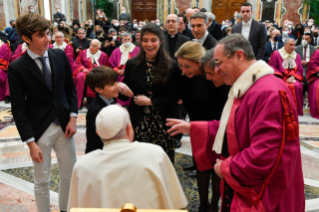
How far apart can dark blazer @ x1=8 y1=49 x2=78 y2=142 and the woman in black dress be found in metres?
0.55

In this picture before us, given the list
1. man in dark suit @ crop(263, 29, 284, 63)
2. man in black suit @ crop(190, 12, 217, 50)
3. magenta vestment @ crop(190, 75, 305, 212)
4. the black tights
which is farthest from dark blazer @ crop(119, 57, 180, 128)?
man in dark suit @ crop(263, 29, 284, 63)

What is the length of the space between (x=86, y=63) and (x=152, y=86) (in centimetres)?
486

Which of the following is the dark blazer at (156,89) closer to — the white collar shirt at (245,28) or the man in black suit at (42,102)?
the man in black suit at (42,102)

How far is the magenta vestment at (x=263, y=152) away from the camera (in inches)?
62.2

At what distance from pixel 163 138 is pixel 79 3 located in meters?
15.1

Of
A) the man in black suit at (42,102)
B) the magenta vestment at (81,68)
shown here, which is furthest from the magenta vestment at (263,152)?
the magenta vestment at (81,68)

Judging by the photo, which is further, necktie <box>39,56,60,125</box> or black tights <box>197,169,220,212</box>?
black tights <box>197,169,220,212</box>

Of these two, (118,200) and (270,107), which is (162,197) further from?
(270,107)

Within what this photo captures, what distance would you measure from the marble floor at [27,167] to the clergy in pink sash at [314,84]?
612 millimetres

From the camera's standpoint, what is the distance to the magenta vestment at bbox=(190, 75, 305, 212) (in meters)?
1.58

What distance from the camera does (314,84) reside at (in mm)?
6785

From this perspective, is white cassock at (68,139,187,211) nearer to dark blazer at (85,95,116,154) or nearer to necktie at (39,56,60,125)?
dark blazer at (85,95,116,154)

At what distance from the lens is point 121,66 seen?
6.77 m

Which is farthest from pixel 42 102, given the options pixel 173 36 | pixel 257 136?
pixel 173 36
